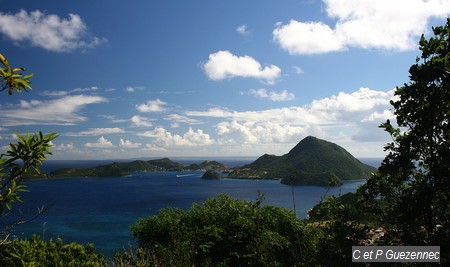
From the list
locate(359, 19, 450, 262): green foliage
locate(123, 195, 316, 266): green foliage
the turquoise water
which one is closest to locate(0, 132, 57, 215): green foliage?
locate(359, 19, 450, 262): green foliage

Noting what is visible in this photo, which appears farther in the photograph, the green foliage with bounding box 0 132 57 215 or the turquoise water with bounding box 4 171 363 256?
the turquoise water with bounding box 4 171 363 256

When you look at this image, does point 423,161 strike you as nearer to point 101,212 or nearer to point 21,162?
point 21,162

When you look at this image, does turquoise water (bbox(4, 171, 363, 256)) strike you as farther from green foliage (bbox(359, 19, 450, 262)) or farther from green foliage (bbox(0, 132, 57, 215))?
green foliage (bbox(359, 19, 450, 262))

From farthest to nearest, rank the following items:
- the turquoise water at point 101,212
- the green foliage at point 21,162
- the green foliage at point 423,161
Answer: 1. the turquoise water at point 101,212
2. the green foliage at point 423,161
3. the green foliage at point 21,162

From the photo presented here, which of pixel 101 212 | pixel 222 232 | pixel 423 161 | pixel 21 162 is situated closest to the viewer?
pixel 21 162

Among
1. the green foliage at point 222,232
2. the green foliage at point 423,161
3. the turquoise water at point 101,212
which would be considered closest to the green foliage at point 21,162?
the green foliage at point 423,161

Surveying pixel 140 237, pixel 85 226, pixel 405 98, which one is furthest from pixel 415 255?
pixel 85 226

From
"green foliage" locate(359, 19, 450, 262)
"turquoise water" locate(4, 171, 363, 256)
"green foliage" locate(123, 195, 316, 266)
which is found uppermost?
"green foliage" locate(359, 19, 450, 262)

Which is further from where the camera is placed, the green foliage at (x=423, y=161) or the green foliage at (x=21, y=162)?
the green foliage at (x=423, y=161)

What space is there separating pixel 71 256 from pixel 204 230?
11953 mm

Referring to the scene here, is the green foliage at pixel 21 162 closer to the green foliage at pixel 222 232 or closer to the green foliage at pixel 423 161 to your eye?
the green foliage at pixel 423 161

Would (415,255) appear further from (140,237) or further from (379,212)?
(140,237)

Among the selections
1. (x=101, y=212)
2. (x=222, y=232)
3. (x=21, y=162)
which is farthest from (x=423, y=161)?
(x=101, y=212)

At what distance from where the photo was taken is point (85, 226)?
91.3 metres
